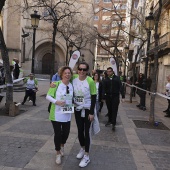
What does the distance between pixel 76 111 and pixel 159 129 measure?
436cm

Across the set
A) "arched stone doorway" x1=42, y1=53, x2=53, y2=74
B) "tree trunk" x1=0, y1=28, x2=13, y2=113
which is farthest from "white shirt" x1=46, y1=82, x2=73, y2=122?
"arched stone doorway" x1=42, y1=53, x2=53, y2=74

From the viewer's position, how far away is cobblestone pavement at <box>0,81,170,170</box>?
429cm

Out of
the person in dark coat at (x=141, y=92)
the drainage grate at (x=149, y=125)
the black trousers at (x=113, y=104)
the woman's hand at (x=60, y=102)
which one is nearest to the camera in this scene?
the woman's hand at (x=60, y=102)

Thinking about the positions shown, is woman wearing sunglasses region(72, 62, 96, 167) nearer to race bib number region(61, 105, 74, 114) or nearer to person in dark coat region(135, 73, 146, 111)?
race bib number region(61, 105, 74, 114)

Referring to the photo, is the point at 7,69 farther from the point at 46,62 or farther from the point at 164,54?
the point at 46,62

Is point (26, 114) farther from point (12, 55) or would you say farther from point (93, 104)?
point (12, 55)

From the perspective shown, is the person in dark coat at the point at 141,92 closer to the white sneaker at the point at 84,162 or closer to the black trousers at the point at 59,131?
the white sneaker at the point at 84,162

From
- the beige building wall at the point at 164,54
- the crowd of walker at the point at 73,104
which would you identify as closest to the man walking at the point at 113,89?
the crowd of walker at the point at 73,104

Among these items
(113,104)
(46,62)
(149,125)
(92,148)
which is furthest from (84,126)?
(46,62)

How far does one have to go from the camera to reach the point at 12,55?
A: 81.3ft

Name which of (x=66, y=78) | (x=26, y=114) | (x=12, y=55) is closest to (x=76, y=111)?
(x=66, y=78)

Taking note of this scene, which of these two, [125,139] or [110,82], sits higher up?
[110,82]

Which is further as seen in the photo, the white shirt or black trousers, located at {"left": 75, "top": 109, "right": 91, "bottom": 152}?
black trousers, located at {"left": 75, "top": 109, "right": 91, "bottom": 152}

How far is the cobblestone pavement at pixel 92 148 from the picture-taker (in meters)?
4.29
